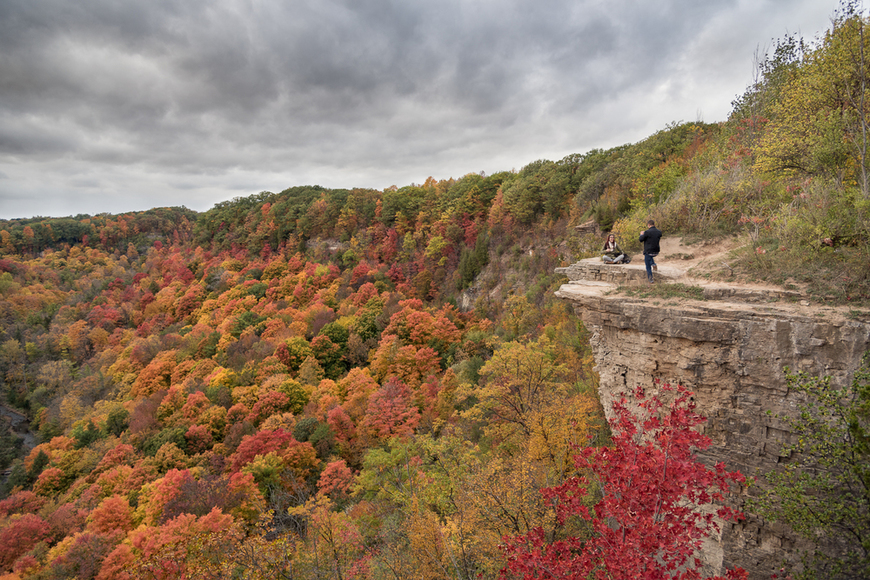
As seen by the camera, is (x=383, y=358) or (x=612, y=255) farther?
(x=383, y=358)

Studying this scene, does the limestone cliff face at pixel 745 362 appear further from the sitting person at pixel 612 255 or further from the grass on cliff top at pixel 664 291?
the sitting person at pixel 612 255

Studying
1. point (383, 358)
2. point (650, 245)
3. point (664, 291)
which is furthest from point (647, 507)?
point (383, 358)

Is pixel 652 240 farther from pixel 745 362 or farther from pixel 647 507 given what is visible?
pixel 647 507

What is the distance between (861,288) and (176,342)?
51144 millimetres

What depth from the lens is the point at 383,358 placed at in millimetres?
30453

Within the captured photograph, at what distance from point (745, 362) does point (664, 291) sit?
2209mm

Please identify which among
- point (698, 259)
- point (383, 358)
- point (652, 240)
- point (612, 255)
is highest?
point (652, 240)

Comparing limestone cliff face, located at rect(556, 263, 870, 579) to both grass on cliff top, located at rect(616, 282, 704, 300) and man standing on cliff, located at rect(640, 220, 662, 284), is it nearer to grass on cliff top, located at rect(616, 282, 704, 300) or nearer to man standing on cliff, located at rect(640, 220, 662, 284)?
grass on cliff top, located at rect(616, 282, 704, 300)

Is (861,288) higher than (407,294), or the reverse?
(861,288)

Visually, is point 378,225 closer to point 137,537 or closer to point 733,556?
point 137,537

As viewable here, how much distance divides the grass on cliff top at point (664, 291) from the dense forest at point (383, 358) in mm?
1486

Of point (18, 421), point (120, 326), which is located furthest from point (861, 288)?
point (120, 326)

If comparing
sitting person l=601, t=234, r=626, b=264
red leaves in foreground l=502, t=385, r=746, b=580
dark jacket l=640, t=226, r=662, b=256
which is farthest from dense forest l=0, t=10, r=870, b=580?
sitting person l=601, t=234, r=626, b=264

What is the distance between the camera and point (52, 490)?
24.6 metres
